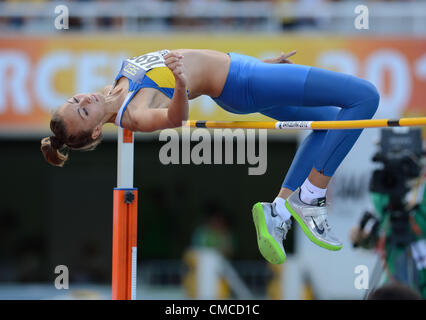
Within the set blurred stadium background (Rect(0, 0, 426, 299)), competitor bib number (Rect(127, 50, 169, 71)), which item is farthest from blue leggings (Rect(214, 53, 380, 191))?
blurred stadium background (Rect(0, 0, 426, 299))

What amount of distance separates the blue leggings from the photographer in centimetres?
112

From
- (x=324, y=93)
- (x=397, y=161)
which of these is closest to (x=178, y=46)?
(x=397, y=161)

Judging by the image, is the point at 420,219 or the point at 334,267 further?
the point at 334,267

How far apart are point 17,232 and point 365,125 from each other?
28.1ft

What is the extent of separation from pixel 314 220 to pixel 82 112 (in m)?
1.28

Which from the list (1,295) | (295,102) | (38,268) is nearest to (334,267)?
(1,295)

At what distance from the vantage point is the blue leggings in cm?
358

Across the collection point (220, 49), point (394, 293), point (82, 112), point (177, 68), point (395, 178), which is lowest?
point (394, 293)

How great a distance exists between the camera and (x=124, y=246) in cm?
368

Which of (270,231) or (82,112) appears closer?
(82,112)

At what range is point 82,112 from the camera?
11.7 ft

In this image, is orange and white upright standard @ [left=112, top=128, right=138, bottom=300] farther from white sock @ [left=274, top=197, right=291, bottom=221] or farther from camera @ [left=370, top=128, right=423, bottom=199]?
camera @ [left=370, top=128, right=423, bottom=199]

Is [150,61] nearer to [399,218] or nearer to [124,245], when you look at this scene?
[124,245]
